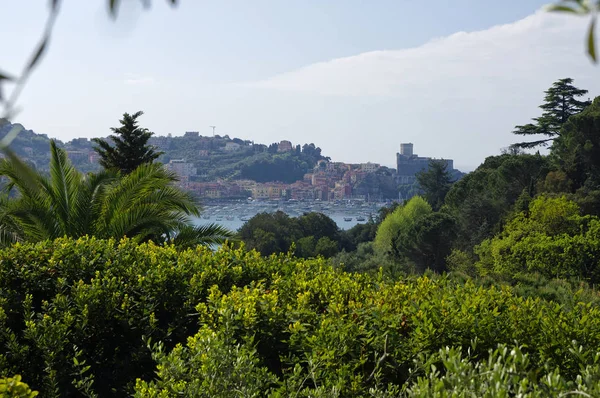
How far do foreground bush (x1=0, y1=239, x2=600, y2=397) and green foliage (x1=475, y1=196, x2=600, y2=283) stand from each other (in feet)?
78.8

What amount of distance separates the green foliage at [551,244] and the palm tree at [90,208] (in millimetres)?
20832

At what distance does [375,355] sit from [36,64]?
2372mm

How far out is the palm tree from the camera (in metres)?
7.51

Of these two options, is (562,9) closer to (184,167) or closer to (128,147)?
(128,147)

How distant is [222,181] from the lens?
99.1m

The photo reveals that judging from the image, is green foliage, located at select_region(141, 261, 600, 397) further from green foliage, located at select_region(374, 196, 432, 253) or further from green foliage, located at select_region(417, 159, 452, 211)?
green foliage, located at select_region(417, 159, 452, 211)

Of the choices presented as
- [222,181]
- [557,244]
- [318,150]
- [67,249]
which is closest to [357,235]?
[557,244]

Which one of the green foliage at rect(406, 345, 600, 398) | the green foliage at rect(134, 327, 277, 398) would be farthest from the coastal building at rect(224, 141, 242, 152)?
the green foliage at rect(406, 345, 600, 398)

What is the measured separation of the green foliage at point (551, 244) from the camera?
26828 mm

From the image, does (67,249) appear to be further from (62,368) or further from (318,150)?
(318,150)

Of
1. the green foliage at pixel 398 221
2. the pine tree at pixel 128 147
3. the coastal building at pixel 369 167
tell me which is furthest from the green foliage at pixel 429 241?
the coastal building at pixel 369 167

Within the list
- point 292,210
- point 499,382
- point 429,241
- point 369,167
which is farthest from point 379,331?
point 369,167

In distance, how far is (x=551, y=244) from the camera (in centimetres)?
2662

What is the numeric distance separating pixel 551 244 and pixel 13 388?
2722cm
